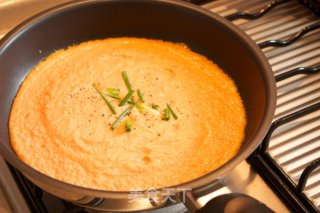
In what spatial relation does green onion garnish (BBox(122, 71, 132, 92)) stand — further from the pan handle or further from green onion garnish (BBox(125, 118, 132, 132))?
the pan handle

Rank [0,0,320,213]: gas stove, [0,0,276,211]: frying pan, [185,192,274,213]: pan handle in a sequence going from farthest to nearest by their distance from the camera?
[0,0,276,211]: frying pan, [0,0,320,213]: gas stove, [185,192,274,213]: pan handle

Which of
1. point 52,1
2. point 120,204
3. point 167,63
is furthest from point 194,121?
point 52,1

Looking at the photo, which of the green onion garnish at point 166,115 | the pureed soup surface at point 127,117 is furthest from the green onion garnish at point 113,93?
the green onion garnish at point 166,115

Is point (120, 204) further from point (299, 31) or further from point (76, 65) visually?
point (299, 31)

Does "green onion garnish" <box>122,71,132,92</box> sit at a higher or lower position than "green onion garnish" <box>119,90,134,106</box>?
higher

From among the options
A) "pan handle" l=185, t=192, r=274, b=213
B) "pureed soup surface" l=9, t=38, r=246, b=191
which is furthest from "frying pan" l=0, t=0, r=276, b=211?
"pan handle" l=185, t=192, r=274, b=213

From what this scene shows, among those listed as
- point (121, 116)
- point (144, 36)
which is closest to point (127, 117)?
point (121, 116)

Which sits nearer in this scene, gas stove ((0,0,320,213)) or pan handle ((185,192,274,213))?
pan handle ((185,192,274,213))

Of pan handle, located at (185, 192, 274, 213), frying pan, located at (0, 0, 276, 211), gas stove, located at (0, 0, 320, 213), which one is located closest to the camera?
pan handle, located at (185, 192, 274, 213)
